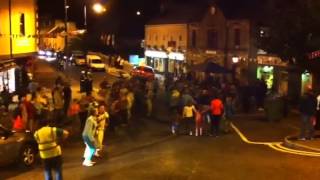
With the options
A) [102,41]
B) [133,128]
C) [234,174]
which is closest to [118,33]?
[102,41]

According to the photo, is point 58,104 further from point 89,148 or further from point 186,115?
point 89,148

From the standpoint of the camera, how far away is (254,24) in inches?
1812

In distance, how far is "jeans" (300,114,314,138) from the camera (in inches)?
744

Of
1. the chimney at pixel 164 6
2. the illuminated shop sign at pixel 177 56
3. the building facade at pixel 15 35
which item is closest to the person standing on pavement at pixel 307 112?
the building facade at pixel 15 35

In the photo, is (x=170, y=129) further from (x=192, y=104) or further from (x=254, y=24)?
(x=254, y=24)

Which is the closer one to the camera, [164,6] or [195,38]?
[195,38]

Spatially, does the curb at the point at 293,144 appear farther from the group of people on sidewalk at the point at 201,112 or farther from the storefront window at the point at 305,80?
the storefront window at the point at 305,80

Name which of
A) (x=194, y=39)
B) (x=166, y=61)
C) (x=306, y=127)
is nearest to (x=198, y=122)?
(x=306, y=127)

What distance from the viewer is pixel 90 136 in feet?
48.4

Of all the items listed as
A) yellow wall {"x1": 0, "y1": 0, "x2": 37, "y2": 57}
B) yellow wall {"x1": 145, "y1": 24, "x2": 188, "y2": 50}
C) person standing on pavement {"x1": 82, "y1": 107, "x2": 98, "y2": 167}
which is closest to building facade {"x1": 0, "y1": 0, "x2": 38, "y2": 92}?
yellow wall {"x1": 0, "y1": 0, "x2": 37, "y2": 57}

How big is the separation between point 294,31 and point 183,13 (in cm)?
3827

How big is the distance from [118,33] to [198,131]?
230 ft

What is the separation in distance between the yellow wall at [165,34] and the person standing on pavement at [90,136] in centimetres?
4594

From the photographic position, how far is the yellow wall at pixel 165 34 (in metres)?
61.4
